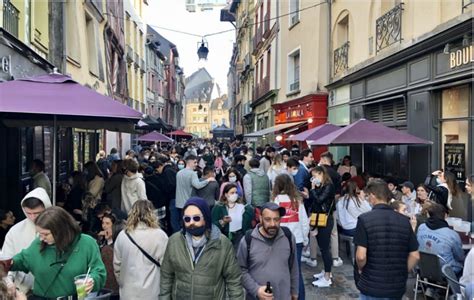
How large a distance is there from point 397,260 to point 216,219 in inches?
111

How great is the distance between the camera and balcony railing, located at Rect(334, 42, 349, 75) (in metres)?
14.7

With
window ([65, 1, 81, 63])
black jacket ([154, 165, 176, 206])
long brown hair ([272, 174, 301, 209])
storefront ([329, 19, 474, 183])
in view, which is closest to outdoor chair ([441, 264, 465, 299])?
long brown hair ([272, 174, 301, 209])

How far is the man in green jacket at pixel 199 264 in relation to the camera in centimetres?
348

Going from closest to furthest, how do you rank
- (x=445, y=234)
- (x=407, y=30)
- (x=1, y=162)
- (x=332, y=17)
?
1. (x=445, y=234)
2. (x=1, y=162)
3. (x=407, y=30)
4. (x=332, y=17)

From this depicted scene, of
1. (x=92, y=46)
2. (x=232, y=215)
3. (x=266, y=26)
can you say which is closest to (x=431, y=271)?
(x=232, y=215)

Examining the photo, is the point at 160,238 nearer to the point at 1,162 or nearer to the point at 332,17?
the point at 1,162

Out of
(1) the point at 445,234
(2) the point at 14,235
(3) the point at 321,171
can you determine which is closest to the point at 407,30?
(3) the point at 321,171

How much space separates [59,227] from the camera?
3.32 meters

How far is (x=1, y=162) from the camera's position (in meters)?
8.30

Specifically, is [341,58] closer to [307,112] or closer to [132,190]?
[307,112]

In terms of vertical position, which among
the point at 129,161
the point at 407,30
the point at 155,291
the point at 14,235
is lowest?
the point at 155,291

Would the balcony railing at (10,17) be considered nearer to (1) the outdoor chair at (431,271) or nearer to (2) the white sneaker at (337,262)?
(2) the white sneaker at (337,262)

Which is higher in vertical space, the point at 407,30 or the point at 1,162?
the point at 407,30

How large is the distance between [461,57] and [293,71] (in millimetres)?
13923
